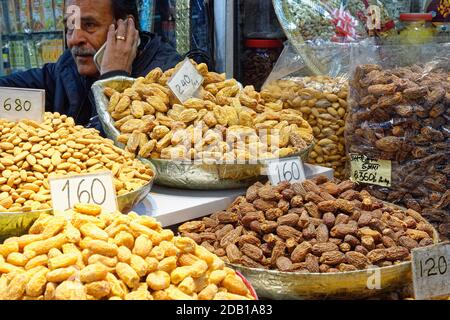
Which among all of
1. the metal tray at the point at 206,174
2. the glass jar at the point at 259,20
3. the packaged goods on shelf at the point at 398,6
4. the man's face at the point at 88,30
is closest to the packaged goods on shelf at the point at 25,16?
the man's face at the point at 88,30

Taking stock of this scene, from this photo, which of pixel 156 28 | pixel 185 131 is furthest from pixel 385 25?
pixel 156 28

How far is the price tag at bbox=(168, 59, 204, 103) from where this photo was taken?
5.87 feet

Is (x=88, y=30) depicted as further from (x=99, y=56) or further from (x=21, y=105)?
(x=21, y=105)

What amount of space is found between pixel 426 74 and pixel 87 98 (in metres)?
1.60

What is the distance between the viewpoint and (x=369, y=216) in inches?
49.7

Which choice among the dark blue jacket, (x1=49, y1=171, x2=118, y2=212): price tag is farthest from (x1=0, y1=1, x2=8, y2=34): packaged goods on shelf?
(x1=49, y1=171, x2=118, y2=212): price tag

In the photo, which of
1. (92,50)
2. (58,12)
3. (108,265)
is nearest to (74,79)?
(92,50)

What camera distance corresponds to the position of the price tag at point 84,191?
3.84 ft

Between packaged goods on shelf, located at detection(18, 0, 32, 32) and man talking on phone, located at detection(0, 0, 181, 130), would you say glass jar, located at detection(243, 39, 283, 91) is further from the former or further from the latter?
packaged goods on shelf, located at detection(18, 0, 32, 32)

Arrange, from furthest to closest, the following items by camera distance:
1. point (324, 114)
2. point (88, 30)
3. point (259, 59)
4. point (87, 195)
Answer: point (259, 59) < point (88, 30) < point (324, 114) < point (87, 195)

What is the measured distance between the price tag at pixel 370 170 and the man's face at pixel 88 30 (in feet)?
4.67

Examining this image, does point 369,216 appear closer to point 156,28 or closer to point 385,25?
point 385,25

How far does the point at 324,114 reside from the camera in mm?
1996

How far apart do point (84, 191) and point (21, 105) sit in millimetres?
498
